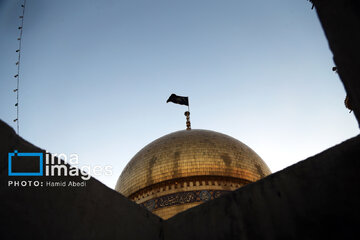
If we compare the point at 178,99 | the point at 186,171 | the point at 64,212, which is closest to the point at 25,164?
the point at 64,212

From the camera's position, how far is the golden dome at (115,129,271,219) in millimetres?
10023

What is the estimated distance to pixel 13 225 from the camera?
5.43ft

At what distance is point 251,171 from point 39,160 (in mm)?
9868

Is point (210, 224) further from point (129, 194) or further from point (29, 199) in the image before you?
point (129, 194)

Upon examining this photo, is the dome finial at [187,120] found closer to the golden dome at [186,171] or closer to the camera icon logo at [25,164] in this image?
the golden dome at [186,171]

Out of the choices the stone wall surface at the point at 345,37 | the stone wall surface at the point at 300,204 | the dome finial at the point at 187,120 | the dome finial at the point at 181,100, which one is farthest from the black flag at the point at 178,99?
the stone wall surface at the point at 345,37

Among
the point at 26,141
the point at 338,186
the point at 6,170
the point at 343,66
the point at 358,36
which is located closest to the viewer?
the point at 358,36

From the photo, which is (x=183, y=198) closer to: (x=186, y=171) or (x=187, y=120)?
(x=186, y=171)

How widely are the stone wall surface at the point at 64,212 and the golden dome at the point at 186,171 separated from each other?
298 inches

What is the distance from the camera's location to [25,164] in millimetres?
1889

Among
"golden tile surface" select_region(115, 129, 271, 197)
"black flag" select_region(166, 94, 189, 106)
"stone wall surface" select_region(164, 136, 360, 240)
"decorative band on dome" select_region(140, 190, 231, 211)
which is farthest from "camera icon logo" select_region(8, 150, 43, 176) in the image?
"black flag" select_region(166, 94, 189, 106)

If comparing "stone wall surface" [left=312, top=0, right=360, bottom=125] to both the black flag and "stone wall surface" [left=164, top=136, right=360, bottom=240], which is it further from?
the black flag

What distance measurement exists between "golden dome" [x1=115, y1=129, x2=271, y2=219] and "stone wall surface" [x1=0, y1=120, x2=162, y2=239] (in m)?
7.58

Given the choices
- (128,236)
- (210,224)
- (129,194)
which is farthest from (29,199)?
(129,194)
